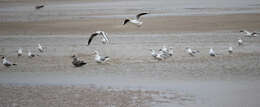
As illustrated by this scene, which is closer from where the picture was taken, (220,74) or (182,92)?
(182,92)

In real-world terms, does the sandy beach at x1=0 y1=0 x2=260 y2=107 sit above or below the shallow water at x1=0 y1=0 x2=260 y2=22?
below

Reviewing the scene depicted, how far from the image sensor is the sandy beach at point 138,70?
9539 mm

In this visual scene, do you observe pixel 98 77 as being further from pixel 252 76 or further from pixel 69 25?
pixel 69 25

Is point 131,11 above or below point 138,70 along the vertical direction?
above

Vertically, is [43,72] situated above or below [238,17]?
below

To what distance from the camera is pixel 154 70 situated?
12.7 m

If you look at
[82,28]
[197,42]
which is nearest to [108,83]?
[197,42]

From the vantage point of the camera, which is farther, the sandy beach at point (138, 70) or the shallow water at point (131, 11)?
the shallow water at point (131, 11)

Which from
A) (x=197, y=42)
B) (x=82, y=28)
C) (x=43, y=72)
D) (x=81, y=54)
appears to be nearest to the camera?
(x=43, y=72)

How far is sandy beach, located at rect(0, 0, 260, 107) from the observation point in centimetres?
954

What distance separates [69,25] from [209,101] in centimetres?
1738

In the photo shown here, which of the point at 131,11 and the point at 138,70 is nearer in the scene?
the point at 138,70

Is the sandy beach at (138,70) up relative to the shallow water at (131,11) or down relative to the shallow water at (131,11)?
down

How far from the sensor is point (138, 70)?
12.8 metres
